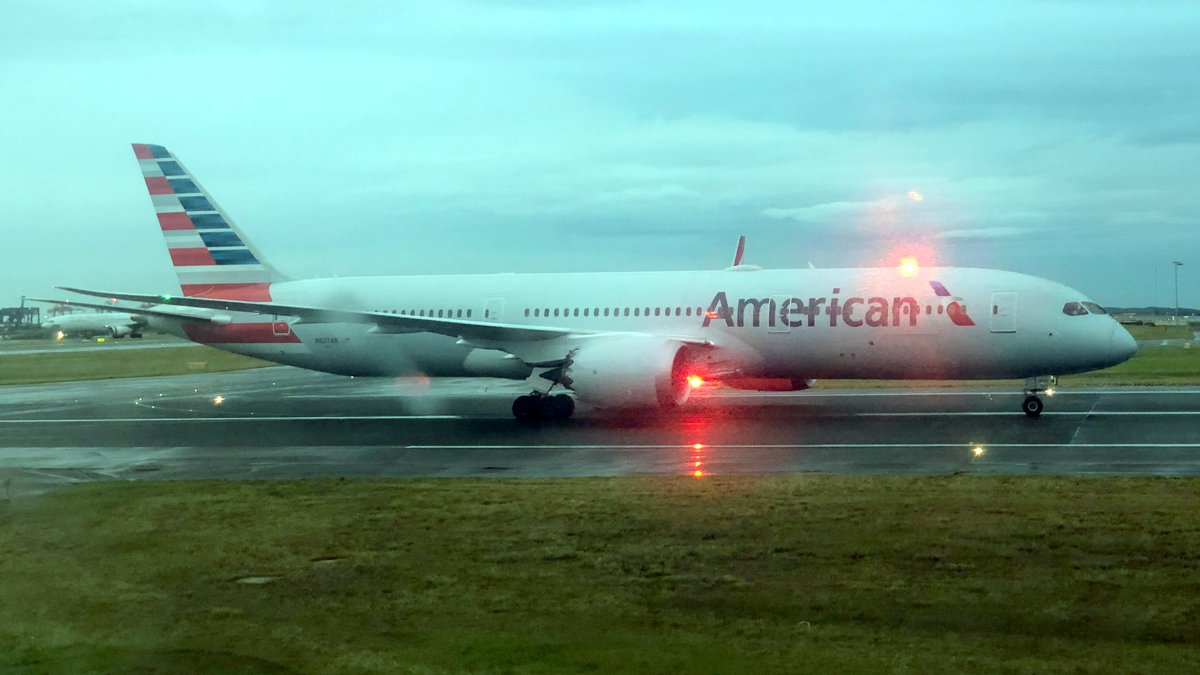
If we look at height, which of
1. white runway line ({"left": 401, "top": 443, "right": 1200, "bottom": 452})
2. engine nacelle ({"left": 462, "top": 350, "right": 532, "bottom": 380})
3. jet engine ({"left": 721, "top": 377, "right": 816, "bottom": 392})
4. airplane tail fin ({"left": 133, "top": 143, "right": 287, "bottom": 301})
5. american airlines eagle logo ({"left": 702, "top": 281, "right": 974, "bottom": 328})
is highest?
airplane tail fin ({"left": 133, "top": 143, "right": 287, "bottom": 301})

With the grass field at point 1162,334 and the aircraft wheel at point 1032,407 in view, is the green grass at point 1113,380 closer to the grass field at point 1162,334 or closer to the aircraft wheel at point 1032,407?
the aircraft wheel at point 1032,407

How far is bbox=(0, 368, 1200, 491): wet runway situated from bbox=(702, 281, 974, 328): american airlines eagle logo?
6.10ft

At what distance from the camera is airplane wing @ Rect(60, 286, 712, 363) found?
936 inches

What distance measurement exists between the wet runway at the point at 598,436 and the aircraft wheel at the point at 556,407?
0.45 m

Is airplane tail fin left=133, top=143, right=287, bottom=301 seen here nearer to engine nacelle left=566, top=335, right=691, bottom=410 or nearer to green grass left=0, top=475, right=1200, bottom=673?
engine nacelle left=566, top=335, right=691, bottom=410

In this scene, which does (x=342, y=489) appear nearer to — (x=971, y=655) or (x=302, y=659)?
(x=302, y=659)

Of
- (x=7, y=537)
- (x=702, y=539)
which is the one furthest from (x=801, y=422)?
(x=7, y=537)

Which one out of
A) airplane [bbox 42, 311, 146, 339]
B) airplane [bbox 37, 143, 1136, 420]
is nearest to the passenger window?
airplane [bbox 37, 143, 1136, 420]

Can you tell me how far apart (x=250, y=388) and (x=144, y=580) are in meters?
28.7

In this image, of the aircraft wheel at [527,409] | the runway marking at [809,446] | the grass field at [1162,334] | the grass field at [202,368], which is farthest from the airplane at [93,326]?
the runway marking at [809,446]

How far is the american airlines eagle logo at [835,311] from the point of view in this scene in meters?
23.3

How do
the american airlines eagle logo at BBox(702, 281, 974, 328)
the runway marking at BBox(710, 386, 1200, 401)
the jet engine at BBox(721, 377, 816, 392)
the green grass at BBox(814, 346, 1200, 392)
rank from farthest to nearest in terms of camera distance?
the green grass at BBox(814, 346, 1200, 392), the runway marking at BBox(710, 386, 1200, 401), the jet engine at BBox(721, 377, 816, 392), the american airlines eagle logo at BBox(702, 281, 974, 328)

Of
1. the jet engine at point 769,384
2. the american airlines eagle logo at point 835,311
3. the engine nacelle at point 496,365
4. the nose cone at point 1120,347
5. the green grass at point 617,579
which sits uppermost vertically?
the american airlines eagle logo at point 835,311

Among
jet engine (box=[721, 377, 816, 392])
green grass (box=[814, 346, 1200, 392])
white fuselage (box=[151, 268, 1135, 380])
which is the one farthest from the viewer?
green grass (box=[814, 346, 1200, 392])
